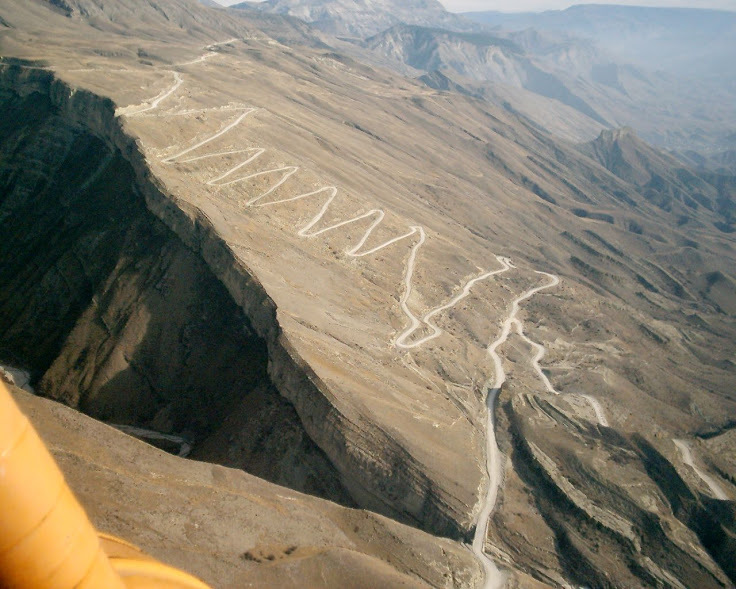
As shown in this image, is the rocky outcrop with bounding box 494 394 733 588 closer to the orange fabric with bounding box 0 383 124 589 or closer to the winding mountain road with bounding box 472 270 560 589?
the winding mountain road with bounding box 472 270 560 589

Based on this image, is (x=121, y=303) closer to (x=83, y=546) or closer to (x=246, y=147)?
(x=246, y=147)

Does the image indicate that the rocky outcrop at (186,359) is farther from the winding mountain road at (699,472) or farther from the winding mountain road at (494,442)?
the winding mountain road at (699,472)

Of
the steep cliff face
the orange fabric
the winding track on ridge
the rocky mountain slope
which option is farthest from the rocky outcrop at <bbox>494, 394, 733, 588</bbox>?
the orange fabric

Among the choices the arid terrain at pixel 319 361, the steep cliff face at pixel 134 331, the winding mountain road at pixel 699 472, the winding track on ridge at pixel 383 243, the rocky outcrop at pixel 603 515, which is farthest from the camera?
the winding track on ridge at pixel 383 243

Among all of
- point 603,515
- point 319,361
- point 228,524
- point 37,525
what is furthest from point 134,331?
point 37,525

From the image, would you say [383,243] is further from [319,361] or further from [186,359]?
[319,361]

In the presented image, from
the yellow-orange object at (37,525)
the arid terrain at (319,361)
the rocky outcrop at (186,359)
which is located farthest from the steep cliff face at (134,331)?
the yellow-orange object at (37,525)

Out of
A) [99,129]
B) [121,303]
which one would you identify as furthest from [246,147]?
[121,303]

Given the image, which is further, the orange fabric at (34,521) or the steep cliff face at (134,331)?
the steep cliff face at (134,331)
